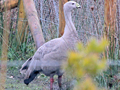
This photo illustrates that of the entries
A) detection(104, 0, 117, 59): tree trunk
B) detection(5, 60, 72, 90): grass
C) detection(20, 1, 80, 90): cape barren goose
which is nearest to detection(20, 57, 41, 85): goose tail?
detection(20, 1, 80, 90): cape barren goose

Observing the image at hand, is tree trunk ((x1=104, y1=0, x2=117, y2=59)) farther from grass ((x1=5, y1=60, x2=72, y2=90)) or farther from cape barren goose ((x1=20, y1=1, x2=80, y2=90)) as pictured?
grass ((x1=5, y1=60, x2=72, y2=90))

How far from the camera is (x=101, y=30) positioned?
339 cm

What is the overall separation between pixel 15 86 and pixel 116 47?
200cm

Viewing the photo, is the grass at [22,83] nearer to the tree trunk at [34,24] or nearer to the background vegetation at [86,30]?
the background vegetation at [86,30]

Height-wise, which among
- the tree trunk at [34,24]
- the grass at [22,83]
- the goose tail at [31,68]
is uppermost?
the tree trunk at [34,24]

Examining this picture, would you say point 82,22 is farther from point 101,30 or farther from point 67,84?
point 67,84

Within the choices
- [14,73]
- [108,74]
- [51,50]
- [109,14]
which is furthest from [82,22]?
[14,73]

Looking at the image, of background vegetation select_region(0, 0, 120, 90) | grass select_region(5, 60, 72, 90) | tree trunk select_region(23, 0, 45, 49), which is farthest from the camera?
grass select_region(5, 60, 72, 90)

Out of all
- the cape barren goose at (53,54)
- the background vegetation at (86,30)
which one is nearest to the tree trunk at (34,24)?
the cape barren goose at (53,54)

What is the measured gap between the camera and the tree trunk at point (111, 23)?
3.43m

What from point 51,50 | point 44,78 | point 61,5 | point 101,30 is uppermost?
point 61,5

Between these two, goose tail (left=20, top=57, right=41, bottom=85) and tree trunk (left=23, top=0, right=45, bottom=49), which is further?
tree trunk (left=23, top=0, right=45, bottom=49)

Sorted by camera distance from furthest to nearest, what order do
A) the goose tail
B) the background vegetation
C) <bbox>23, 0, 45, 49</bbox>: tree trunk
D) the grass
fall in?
1. the grass
2. <bbox>23, 0, 45, 49</bbox>: tree trunk
3. the goose tail
4. the background vegetation

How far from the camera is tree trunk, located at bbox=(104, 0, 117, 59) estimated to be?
3.43 meters
